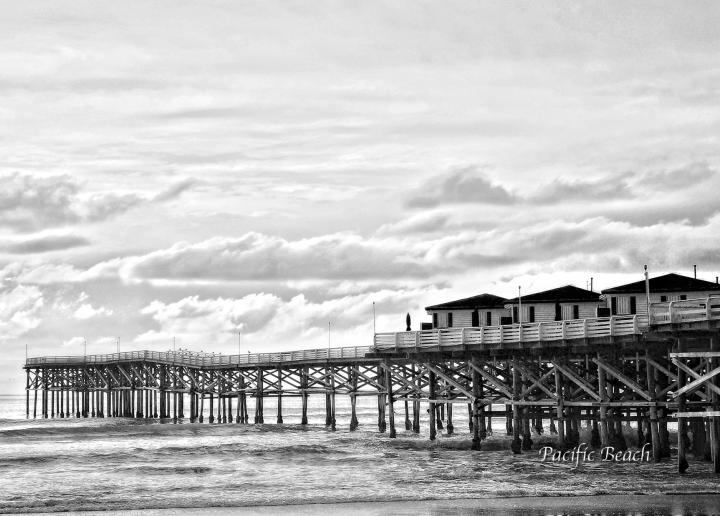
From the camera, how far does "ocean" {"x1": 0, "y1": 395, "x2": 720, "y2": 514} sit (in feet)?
120

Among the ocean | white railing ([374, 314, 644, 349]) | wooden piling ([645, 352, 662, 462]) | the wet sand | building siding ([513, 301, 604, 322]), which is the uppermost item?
building siding ([513, 301, 604, 322])

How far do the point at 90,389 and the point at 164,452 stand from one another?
6003cm

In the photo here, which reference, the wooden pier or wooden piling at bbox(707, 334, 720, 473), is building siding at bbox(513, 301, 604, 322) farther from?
wooden piling at bbox(707, 334, 720, 473)

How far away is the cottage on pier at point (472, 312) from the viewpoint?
65188 mm

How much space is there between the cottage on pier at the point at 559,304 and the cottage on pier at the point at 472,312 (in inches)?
92.8

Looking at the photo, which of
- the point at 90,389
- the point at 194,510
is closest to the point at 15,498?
the point at 194,510

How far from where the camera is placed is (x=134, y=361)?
346 ft

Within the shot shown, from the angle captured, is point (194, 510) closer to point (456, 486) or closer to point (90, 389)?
point (456, 486)

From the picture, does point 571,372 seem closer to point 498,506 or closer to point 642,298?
point 642,298

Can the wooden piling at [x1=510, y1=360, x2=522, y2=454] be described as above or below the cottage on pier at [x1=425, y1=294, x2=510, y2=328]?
below

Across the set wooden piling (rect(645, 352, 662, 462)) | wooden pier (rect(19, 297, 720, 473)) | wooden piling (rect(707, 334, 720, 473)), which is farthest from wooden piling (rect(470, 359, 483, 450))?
wooden piling (rect(707, 334, 720, 473))

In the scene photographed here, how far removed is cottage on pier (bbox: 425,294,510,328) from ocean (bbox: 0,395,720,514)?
647 cm

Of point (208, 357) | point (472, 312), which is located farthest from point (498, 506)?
point (208, 357)

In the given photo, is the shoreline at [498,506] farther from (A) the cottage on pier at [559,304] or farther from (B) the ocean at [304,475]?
(A) the cottage on pier at [559,304]
